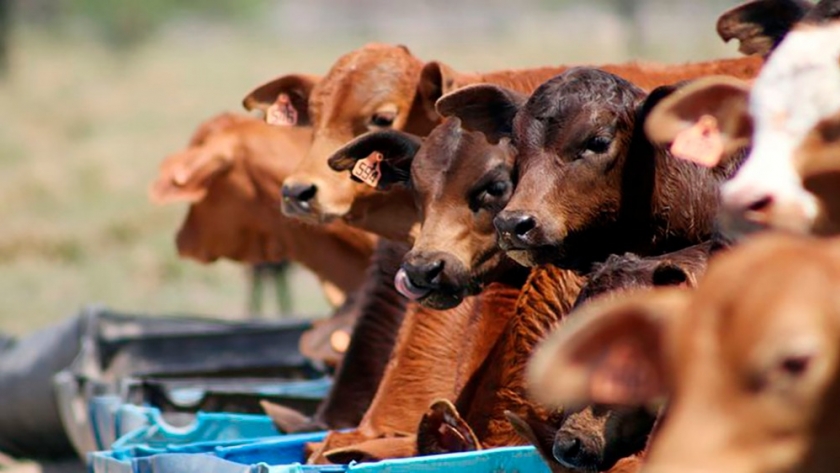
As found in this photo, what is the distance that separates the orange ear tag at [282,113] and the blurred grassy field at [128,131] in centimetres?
730

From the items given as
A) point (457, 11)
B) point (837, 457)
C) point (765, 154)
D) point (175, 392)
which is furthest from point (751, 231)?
point (457, 11)

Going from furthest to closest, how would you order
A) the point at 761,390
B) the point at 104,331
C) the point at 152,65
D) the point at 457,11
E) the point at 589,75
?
1. the point at 457,11
2. the point at 152,65
3. the point at 104,331
4. the point at 589,75
5. the point at 761,390

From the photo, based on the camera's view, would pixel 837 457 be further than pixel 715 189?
No

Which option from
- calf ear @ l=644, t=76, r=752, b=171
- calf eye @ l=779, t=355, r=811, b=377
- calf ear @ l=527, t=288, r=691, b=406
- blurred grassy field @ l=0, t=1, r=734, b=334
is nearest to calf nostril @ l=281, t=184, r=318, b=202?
calf ear @ l=644, t=76, r=752, b=171

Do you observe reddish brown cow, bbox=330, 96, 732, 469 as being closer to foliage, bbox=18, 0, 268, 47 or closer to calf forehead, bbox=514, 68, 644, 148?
calf forehead, bbox=514, 68, 644, 148

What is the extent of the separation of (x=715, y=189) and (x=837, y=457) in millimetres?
2153

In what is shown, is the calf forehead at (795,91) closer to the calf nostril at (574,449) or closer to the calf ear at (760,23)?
the calf nostril at (574,449)

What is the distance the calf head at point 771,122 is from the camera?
13.1ft

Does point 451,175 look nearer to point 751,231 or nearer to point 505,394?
point 505,394

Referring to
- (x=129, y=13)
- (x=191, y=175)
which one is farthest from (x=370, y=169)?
(x=129, y=13)

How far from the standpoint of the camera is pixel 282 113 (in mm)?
8203

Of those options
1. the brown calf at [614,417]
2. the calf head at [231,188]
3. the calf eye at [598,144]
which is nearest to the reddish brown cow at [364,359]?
the calf eye at [598,144]

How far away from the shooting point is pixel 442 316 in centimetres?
670

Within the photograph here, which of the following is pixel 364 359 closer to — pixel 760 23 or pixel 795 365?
pixel 760 23
